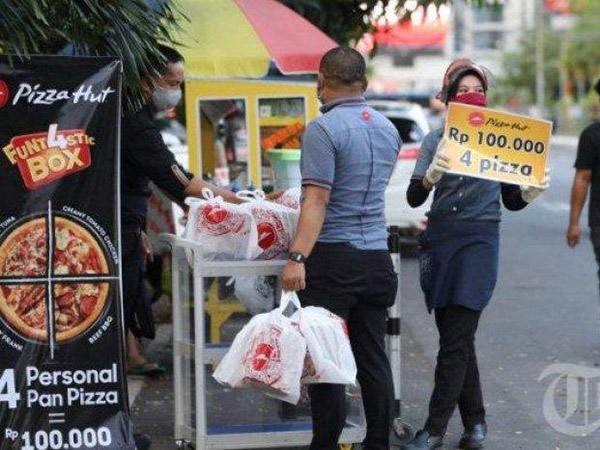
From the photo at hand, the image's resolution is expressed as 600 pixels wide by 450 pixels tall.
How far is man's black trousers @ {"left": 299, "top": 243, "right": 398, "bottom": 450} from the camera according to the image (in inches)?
246

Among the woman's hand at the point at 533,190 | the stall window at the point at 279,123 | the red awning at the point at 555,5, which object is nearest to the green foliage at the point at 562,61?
the red awning at the point at 555,5

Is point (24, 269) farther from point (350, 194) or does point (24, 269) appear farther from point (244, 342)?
point (350, 194)

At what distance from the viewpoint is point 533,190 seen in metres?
6.97

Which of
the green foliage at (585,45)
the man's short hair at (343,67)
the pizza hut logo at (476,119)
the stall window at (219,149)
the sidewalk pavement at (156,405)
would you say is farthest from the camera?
the green foliage at (585,45)

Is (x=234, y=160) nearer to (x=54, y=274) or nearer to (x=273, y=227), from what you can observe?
(x=273, y=227)

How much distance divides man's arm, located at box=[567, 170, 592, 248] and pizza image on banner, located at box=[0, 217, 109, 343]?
15.5 feet

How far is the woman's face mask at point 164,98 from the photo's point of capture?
750 cm

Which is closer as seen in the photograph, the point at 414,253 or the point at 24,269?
the point at 24,269

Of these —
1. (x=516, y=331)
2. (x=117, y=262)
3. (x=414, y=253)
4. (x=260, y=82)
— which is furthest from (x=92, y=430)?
(x=414, y=253)

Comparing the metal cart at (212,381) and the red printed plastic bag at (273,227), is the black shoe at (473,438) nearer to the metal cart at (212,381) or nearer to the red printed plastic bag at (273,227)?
the metal cart at (212,381)

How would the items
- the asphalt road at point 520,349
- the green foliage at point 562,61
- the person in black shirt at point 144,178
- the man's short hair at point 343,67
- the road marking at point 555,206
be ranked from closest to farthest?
the man's short hair at point 343,67
the person in black shirt at point 144,178
the asphalt road at point 520,349
the road marking at point 555,206
the green foliage at point 562,61

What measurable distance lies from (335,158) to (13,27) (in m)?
1.45

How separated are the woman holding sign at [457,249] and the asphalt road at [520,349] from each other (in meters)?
0.48

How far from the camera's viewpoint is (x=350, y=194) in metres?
6.30
